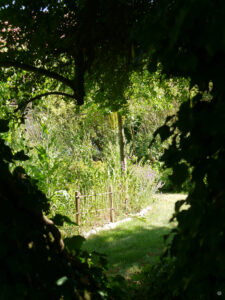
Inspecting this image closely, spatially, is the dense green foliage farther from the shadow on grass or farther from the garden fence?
the garden fence

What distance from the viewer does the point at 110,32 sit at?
174cm

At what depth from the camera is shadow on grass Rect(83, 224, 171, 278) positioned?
3.89 metres

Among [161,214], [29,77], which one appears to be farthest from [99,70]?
[161,214]

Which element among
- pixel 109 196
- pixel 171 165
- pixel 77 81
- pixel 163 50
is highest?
pixel 77 81

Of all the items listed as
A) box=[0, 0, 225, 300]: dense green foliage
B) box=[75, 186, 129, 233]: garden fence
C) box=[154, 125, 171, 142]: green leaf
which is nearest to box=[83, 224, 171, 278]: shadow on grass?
box=[75, 186, 129, 233]: garden fence

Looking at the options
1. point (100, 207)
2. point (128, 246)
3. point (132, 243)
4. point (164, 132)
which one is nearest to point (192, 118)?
point (164, 132)

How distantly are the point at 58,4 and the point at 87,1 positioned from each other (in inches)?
11.6

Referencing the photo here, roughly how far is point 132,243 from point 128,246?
0.46ft

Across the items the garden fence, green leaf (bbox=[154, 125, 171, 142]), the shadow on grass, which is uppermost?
green leaf (bbox=[154, 125, 171, 142])

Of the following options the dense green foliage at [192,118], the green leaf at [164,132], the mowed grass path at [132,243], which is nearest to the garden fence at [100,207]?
the mowed grass path at [132,243]

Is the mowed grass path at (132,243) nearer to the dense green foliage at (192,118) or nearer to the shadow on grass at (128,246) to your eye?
the shadow on grass at (128,246)

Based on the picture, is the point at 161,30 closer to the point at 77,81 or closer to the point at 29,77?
the point at 77,81

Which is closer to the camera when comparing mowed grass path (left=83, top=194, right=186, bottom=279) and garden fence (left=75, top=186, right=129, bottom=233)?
mowed grass path (left=83, top=194, right=186, bottom=279)

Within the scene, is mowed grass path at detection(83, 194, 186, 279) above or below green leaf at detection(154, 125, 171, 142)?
below
